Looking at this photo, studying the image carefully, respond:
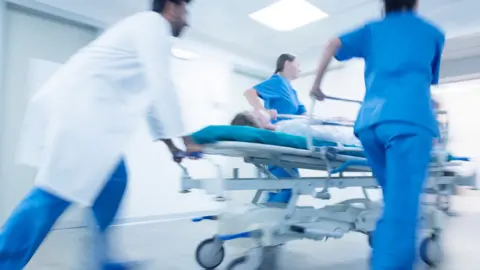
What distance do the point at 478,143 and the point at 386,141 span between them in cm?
929

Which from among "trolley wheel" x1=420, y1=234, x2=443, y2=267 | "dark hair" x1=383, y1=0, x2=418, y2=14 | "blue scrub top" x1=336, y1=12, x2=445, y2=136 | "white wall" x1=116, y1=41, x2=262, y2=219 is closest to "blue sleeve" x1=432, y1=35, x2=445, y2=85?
"blue scrub top" x1=336, y1=12, x2=445, y2=136

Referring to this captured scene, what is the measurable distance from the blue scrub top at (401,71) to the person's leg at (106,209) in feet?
2.86

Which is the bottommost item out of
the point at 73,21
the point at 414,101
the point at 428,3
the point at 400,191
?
the point at 400,191

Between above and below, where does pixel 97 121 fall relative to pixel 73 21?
below

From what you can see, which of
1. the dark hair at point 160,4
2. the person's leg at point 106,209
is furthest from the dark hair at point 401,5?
the person's leg at point 106,209

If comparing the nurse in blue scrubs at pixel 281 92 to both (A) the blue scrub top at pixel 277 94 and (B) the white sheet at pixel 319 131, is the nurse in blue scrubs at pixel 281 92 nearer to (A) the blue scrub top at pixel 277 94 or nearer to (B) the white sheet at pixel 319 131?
(A) the blue scrub top at pixel 277 94

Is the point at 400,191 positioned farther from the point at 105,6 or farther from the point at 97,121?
the point at 105,6

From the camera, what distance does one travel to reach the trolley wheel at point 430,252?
1.96 m

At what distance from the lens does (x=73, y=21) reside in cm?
346

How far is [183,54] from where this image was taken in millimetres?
4137

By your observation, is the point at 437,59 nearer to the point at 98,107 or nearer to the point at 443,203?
the point at 98,107

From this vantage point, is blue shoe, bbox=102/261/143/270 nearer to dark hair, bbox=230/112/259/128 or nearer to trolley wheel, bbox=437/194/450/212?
dark hair, bbox=230/112/259/128

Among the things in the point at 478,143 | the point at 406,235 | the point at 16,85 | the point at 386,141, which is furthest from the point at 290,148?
the point at 478,143

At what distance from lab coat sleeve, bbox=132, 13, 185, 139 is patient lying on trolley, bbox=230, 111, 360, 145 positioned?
0.74 metres
